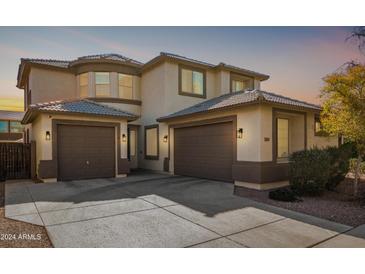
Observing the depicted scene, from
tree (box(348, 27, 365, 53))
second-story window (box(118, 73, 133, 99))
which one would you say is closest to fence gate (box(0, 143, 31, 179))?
second-story window (box(118, 73, 133, 99))

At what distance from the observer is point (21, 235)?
14.1 ft

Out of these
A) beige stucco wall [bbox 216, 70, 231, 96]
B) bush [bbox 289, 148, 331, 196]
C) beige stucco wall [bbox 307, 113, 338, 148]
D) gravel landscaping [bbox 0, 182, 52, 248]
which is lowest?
gravel landscaping [bbox 0, 182, 52, 248]

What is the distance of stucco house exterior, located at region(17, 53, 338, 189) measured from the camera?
348 inches

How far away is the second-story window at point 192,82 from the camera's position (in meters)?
13.4

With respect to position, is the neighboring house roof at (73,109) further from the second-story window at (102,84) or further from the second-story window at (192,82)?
the second-story window at (192,82)

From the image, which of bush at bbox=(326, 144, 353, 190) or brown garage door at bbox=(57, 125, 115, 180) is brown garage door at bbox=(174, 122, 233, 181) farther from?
bush at bbox=(326, 144, 353, 190)

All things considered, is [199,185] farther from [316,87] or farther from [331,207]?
[316,87]

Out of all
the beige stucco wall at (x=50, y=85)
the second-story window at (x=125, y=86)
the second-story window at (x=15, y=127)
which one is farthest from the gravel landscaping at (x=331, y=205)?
the second-story window at (x=15, y=127)

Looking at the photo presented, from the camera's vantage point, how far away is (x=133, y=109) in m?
14.6

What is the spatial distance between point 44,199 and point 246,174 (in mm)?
6534

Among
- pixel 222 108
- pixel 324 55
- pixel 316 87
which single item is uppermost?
pixel 324 55

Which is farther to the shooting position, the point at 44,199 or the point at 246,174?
the point at 246,174

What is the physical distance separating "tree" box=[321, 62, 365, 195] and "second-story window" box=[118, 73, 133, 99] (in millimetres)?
10301

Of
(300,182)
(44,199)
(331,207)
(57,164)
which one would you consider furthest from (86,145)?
(331,207)
